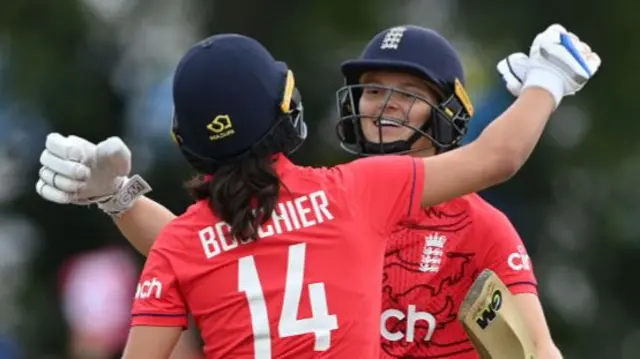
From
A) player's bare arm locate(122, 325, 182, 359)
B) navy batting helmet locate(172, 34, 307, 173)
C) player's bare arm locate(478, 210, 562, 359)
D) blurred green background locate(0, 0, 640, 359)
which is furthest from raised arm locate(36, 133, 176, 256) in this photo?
blurred green background locate(0, 0, 640, 359)

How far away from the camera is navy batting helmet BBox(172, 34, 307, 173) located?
4.38 m

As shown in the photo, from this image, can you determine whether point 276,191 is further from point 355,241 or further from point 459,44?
point 459,44

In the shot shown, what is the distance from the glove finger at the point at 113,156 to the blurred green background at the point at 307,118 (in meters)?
7.35

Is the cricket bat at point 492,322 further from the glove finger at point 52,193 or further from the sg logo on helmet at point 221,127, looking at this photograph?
the glove finger at point 52,193

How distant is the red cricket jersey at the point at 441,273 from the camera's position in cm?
518

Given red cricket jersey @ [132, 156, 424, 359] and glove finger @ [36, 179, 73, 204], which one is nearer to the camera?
red cricket jersey @ [132, 156, 424, 359]

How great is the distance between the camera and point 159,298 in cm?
438

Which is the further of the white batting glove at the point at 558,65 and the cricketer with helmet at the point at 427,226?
the cricketer with helmet at the point at 427,226

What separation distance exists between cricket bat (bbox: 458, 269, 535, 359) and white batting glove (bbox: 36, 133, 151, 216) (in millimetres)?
1156

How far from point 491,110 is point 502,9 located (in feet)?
6.25

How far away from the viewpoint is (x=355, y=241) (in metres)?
4.39

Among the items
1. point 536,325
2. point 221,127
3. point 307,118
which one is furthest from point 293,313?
point 307,118

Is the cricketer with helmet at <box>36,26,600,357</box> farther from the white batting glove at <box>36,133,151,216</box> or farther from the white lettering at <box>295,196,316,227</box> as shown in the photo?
the white lettering at <box>295,196,316,227</box>

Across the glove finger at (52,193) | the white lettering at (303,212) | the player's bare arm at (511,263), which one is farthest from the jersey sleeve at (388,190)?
the glove finger at (52,193)
